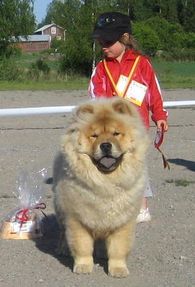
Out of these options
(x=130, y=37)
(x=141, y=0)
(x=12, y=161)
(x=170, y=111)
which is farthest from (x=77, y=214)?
(x=141, y=0)

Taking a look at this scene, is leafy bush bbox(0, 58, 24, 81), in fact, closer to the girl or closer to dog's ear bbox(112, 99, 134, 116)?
the girl

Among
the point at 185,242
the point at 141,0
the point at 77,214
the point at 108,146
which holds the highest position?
the point at 108,146

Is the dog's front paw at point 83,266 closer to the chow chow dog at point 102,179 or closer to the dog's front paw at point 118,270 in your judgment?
the chow chow dog at point 102,179

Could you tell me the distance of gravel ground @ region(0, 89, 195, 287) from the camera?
5.00 metres

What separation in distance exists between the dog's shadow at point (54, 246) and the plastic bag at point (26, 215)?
106 mm

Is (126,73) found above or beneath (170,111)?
above

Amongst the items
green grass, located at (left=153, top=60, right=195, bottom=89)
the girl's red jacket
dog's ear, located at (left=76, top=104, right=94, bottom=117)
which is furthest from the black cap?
green grass, located at (left=153, top=60, right=195, bottom=89)

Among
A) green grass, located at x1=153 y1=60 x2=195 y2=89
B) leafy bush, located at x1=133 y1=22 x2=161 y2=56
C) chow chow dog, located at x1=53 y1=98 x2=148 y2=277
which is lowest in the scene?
leafy bush, located at x1=133 y1=22 x2=161 y2=56

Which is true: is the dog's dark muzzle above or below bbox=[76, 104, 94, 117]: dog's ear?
below

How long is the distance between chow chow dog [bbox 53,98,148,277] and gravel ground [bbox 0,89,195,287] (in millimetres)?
242

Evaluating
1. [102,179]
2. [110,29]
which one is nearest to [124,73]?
[110,29]

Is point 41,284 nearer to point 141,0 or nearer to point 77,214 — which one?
point 77,214

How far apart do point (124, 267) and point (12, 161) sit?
5.37 meters

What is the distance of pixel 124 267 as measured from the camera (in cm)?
508
